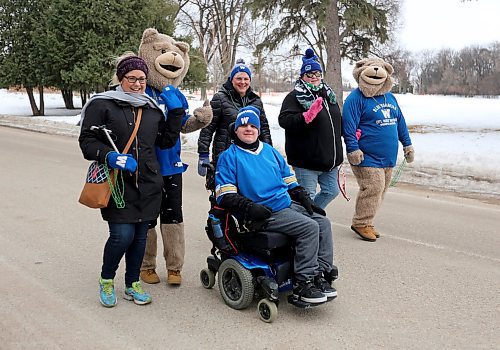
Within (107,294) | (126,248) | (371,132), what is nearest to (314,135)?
(371,132)

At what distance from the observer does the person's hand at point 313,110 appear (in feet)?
16.5

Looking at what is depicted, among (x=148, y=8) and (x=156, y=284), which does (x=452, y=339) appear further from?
(x=148, y=8)

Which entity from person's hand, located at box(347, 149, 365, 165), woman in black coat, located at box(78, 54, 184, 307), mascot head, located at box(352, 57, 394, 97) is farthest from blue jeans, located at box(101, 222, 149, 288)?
mascot head, located at box(352, 57, 394, 97)

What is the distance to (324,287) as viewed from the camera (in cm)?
400

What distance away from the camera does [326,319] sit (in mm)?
3961

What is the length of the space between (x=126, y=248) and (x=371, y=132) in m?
3.22

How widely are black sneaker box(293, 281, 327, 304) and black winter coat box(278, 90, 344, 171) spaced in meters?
1.82

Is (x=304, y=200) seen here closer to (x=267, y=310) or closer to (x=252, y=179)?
(x=252, y=179)

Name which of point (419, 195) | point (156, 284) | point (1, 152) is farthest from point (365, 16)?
point (156, 284)

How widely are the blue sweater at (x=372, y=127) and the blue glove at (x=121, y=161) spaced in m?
2.93

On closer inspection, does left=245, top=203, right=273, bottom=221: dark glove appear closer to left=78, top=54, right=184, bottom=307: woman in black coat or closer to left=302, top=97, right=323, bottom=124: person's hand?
left=78, top=54, right=184, bottom=307: woman in black coat

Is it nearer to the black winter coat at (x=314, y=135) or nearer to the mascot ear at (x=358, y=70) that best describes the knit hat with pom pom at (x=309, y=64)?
the black winter coat at (x=314, y=135)

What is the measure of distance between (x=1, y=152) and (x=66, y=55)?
11838 mm

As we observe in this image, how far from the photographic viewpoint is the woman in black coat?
3.85 metres
